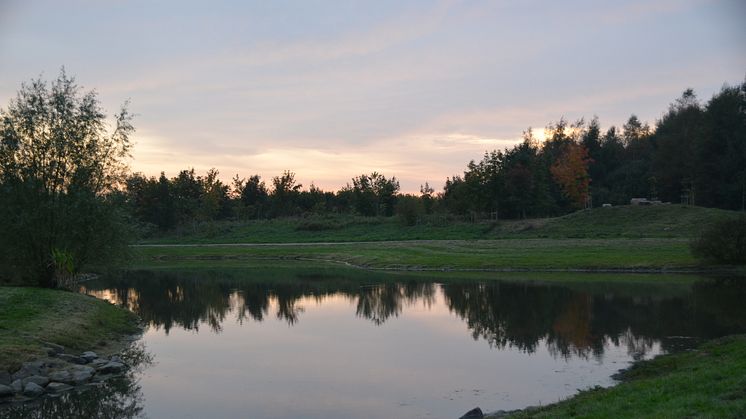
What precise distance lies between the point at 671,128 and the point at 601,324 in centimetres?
8695

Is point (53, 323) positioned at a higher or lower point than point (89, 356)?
higher

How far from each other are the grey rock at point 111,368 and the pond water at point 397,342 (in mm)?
621

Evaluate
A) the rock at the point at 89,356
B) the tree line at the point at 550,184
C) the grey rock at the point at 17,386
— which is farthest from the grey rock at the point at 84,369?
the tree line at the point at 550,184

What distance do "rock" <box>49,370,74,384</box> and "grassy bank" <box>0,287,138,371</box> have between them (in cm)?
97

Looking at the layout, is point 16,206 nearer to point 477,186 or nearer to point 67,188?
point 67,188

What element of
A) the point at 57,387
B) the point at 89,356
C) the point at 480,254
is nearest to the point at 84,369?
the point at 89,356

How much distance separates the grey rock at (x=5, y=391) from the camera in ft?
54.0

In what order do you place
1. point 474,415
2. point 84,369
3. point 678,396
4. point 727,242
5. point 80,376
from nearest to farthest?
point 678,396, point 474,415, point 80,376, point 84,369, point 727,242

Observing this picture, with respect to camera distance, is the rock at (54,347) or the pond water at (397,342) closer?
the pond water at (397,342)

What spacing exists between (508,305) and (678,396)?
2044cm

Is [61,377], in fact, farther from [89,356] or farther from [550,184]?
[550,184]

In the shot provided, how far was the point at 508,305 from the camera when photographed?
32688 mm

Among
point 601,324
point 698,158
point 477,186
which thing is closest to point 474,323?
point 601,324

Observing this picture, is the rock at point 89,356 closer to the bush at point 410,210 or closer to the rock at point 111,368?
the rock at point 111,368
